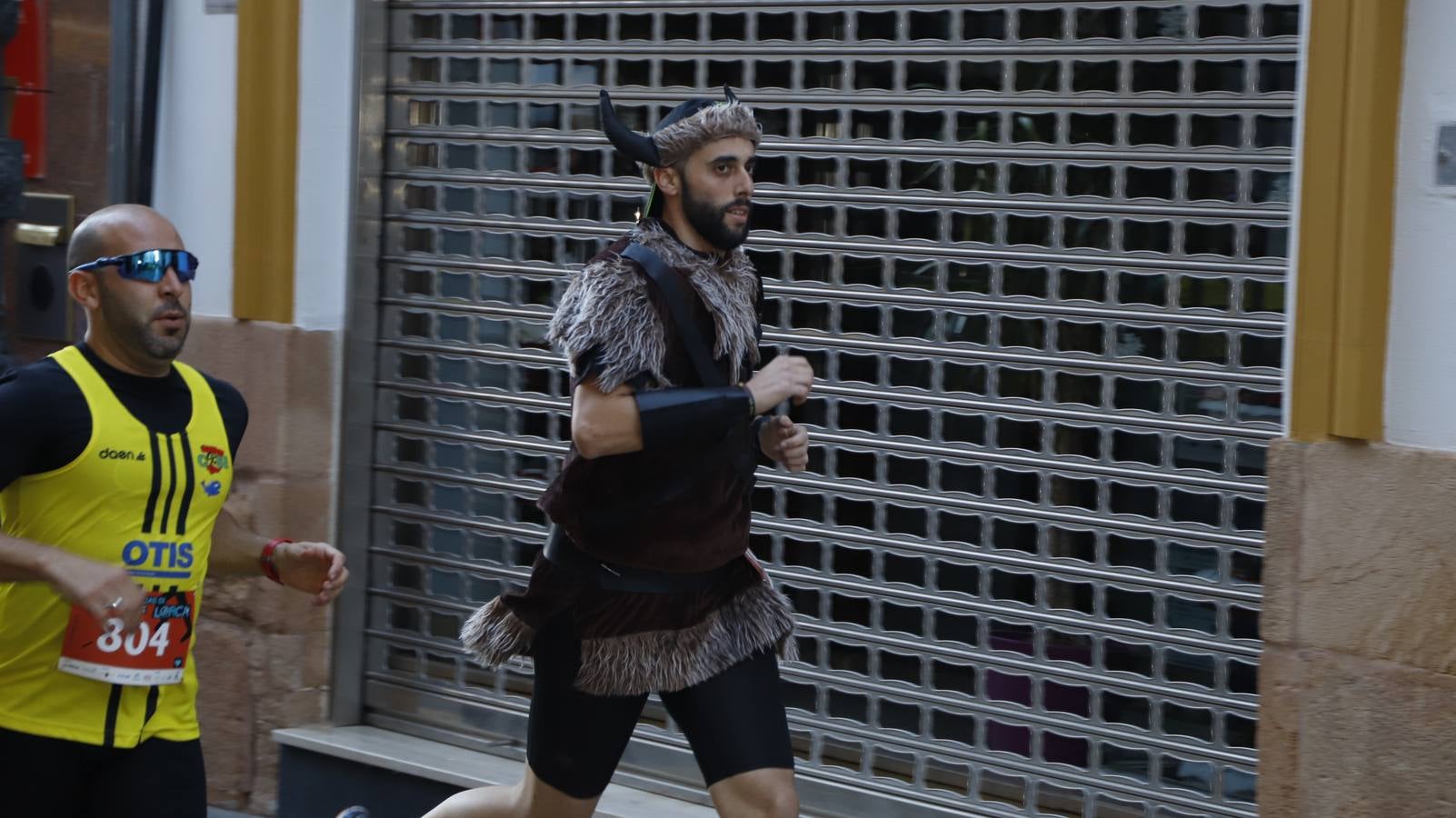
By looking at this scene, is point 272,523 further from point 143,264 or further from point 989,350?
point 143,264

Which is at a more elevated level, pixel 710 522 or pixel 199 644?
pixel 710 522

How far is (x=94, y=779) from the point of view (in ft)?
12.2

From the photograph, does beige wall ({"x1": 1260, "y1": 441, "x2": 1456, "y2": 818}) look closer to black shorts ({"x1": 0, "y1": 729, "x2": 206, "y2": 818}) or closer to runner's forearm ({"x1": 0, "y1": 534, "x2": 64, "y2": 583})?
black shorts ({"x1": 0, "y1": 729, "x2": 206, "y2": 818})

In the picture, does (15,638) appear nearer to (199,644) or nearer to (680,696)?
(680,696)

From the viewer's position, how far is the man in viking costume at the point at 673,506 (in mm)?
3852

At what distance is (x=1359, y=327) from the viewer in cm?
430

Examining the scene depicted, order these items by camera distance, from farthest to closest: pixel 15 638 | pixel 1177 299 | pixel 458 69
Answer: pixel 458 69
pixel 1177 299
pixel 15 638

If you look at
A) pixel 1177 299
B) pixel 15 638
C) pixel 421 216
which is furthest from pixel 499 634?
pixel 421 216

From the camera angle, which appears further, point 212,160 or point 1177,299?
point 212,160

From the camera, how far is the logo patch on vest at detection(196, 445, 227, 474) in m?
3.83

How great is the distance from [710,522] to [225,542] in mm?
1070

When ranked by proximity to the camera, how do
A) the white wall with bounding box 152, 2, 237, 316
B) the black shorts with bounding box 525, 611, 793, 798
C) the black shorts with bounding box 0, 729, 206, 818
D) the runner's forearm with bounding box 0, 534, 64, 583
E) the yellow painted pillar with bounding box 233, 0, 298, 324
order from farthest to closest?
1. the white wall with bounding box 152, 2, 237, 316
2. the yellow painted pillar with bounding box 233, 0, 298, 324
3. the black shorts with bounding box 525, 611, 793, 798
4. the black shorts with bounding box 0, 729, 206, 818
5. the runner's forearm with bounding box 0, 534, 64, 583

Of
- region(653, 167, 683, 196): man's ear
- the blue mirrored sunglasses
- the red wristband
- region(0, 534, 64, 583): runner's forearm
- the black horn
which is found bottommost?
the red wristband

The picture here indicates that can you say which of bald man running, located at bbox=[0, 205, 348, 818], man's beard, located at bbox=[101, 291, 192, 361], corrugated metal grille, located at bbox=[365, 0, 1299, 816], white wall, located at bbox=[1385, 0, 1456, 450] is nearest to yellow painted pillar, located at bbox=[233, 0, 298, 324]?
corrugated metal grille, located at bbox=[365, 0, 1299, 816]
